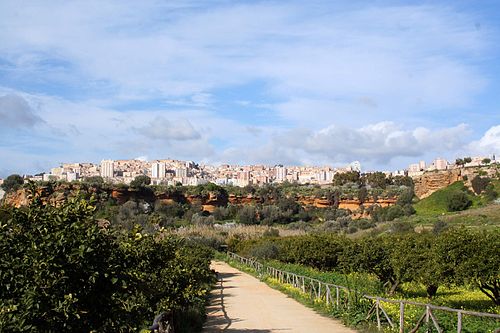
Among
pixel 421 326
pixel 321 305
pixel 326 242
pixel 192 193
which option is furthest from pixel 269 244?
pixel 192 193

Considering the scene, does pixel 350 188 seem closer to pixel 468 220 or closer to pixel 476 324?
pixel 468 220

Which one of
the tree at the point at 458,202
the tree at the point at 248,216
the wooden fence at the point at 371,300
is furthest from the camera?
the tree at the point at 248,216

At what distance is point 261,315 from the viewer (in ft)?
63.5

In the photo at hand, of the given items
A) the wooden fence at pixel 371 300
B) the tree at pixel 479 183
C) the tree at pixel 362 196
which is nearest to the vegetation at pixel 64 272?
the wooden fence at pixel 371 300

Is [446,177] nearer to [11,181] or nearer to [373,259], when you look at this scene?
[11,181]

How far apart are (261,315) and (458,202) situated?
6299cm

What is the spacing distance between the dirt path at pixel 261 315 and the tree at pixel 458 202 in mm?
52894

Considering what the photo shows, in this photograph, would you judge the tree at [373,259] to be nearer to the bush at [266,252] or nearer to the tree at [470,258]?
the tree at [470,258]

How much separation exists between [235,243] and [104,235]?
57050 millimetres

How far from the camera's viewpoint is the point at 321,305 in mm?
20500

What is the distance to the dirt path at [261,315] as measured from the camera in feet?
53.3

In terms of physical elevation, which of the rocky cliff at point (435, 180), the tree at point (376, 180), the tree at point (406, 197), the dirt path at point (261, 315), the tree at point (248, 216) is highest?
the tree at point (376, 180)

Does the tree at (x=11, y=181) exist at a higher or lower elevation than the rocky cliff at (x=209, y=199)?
higher

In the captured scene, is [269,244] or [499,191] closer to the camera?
[269,244]
